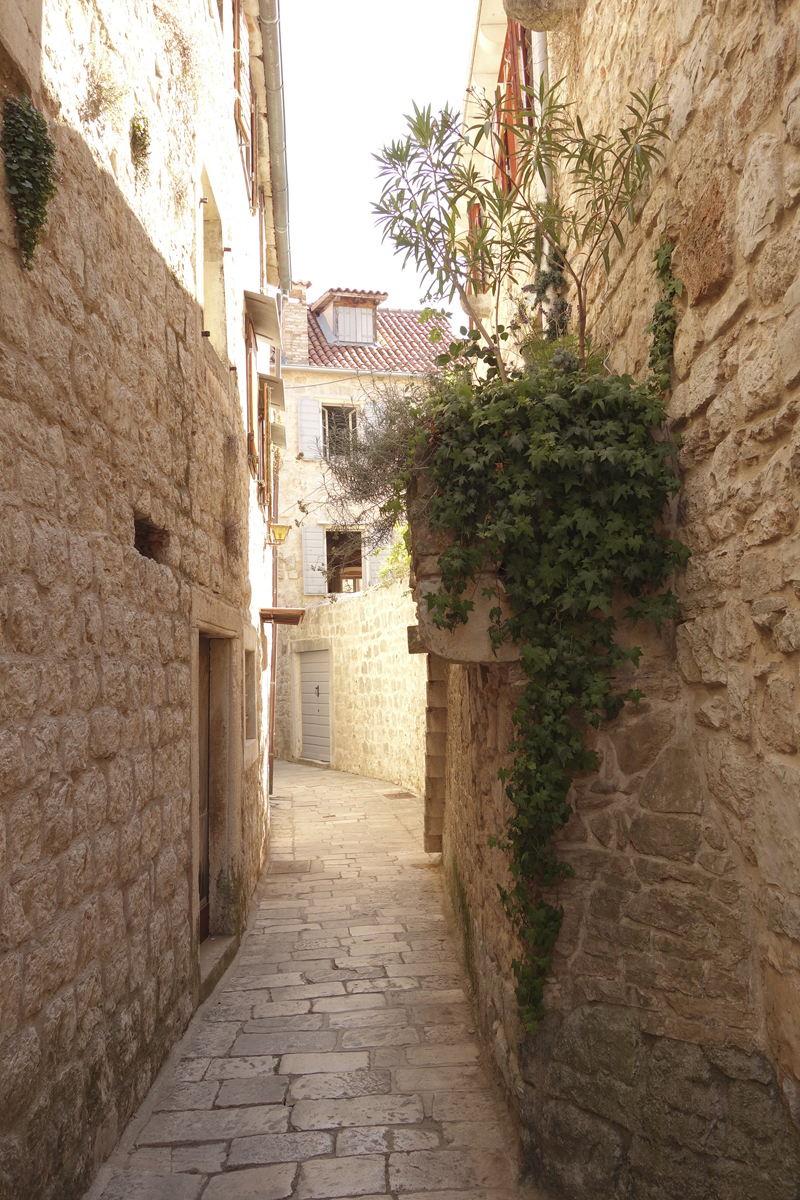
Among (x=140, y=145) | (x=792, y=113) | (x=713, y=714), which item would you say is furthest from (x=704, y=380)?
(x=140, y=145)

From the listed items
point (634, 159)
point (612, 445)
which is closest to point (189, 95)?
point (634, 159)

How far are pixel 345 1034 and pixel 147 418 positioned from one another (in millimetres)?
3169

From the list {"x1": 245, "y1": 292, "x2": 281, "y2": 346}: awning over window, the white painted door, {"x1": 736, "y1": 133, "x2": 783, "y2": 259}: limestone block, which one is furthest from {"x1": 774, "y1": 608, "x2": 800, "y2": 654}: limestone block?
the white painted door

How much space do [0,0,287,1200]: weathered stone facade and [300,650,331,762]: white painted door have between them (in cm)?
1139

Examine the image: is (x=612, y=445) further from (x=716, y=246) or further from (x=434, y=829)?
(x=434, y=829)

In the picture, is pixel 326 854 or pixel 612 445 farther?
pixel 326 854

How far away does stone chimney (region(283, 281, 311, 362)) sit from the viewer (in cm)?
1828

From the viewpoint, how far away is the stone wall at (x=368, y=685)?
1220cm

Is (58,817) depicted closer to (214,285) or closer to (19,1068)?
(19,1068)

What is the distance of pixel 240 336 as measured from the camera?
7133 mm

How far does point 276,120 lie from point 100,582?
707 cm

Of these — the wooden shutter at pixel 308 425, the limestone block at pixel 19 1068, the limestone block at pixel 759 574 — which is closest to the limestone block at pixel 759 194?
the limestone block at pixel 759 574

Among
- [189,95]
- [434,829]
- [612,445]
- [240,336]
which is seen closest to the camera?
[612,445]

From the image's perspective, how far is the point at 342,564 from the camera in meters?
17.8
